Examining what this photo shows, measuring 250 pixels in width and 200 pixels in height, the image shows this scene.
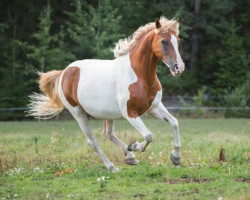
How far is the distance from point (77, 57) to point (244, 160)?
18395 mm

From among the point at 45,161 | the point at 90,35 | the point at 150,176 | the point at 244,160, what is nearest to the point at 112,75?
the point at 150,176

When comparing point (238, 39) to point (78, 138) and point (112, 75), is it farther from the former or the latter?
point (112, 75)

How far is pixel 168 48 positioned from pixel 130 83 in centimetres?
82

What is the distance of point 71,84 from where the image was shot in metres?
8.18

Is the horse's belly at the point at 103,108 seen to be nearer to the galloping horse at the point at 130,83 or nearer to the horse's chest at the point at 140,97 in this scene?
the galloping horse at the point at 130,83

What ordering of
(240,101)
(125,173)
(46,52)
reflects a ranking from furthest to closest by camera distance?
(46,52)
(240,101)
(125,173)

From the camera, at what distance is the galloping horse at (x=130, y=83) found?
6910 mm

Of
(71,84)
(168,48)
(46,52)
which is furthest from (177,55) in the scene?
(46,52)

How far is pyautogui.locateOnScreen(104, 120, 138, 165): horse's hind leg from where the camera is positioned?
780cm

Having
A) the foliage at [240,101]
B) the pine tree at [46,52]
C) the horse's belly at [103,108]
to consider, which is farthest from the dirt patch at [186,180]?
the pine tree at [46,52]

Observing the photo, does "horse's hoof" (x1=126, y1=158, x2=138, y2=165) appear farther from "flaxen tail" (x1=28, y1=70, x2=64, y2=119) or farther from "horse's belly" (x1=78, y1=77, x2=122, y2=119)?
"flaxen tail" (x1=28, y1=70, x2=64, y2=119)

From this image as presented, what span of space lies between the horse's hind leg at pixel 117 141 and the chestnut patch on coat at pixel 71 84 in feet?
2.24

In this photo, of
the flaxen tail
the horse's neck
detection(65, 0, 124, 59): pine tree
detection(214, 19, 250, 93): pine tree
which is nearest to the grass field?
the flaxen tail

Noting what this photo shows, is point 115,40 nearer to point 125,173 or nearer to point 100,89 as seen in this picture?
point 100,89
